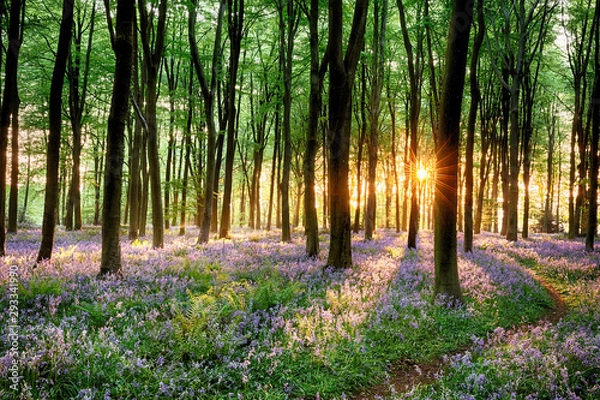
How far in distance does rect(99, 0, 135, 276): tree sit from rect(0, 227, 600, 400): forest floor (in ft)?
2.96

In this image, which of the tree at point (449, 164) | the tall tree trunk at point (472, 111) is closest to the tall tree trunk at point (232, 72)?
the tall tree trunk at point (472, 111)

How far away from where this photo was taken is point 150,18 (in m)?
13.3

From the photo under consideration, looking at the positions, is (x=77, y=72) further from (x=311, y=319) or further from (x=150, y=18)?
(x=311, y=319)

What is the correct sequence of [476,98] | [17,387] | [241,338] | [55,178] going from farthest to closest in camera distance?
[476,98], [55,178], [241,338], [17,387]

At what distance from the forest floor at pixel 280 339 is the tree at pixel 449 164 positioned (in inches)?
24.7

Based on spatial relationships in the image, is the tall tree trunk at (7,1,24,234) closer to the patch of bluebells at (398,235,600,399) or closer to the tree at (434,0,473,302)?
the tree at (434,0,473,302)

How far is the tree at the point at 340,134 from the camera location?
959cm

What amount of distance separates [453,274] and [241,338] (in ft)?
16.2

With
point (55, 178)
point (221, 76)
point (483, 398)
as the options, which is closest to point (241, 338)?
point (483, 398)

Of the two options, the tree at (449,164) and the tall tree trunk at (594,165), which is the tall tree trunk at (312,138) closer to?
the tree at (449,164)

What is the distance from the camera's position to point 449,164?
7441 mm

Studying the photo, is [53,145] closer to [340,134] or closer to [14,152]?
[340,134]

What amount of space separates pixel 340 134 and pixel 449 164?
3.35 m

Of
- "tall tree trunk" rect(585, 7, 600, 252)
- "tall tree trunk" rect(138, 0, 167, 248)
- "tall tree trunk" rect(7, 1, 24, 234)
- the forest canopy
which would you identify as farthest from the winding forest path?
"tall tree trunk" rect(7, 1, 24, 234)
